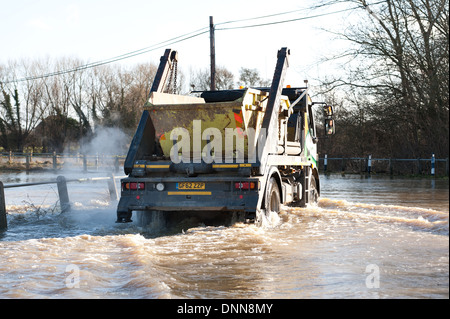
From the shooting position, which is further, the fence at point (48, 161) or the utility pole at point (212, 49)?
the fence at point (48, 161)

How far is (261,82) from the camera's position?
151ft

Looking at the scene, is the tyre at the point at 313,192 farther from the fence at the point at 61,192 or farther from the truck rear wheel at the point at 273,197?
the fence at the point at 61,192

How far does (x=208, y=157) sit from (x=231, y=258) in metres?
2.93

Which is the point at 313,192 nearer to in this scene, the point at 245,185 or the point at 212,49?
the point at 245,185

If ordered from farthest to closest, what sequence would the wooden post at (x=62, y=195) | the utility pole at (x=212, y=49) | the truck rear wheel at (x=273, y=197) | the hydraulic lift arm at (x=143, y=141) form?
1. the utility pole at (x=212, y=49)
2. the wooden post at (x=62, y=195)
3. the hydraulic lift arm at (x=143, y=141)
4. the truck rear wheel at (x=273, y=197)

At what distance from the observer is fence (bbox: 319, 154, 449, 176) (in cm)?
2541

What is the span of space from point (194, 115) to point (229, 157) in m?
0.93

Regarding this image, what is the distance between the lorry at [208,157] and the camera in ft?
29.6

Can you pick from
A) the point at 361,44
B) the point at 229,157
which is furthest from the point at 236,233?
the point at 361,44

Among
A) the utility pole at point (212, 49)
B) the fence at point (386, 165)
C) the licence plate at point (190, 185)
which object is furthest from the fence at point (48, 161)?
the licence plate at point (190, 185)

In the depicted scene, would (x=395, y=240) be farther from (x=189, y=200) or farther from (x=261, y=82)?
(x=261, y=82)

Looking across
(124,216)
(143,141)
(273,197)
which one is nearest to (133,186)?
(124,216)

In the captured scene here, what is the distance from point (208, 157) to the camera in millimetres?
9445

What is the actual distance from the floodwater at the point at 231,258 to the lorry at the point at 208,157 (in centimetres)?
46
